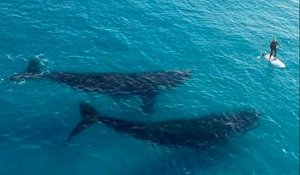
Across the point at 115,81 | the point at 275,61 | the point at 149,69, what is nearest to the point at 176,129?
the point at 115,81

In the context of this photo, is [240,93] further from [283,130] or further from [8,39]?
[8,39]

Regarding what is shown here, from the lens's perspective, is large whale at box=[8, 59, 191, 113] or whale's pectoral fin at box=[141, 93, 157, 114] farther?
large whale at box=[8, 59, 191, 113]

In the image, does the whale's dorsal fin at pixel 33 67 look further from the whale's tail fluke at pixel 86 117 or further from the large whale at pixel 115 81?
the whale's tail fluke at pixel 86 117

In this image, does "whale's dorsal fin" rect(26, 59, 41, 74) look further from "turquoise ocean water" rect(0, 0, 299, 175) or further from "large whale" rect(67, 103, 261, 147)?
"large whale" rect(67, 103, 261, 147)

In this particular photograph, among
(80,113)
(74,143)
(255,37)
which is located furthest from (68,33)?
(255,37)

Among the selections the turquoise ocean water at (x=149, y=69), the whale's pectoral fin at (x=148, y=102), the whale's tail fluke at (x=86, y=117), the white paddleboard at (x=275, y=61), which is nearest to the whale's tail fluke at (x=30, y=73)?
the turquoise ocean water at (x=149, y=69)

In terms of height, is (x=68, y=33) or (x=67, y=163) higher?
(x=68, y=33)

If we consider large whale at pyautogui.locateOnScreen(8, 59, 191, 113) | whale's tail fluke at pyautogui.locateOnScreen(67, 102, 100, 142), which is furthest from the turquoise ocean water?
large whale at pyautogui.locateOnScreen(8, 59, 191, 113)
